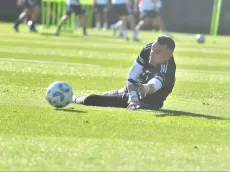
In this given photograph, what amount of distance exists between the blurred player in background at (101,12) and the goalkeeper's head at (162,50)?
2691 cm

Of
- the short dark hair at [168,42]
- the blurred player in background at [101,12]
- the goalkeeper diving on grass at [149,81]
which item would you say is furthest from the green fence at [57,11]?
the short dark hair at [168,42]

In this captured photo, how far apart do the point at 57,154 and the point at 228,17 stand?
3378 cm

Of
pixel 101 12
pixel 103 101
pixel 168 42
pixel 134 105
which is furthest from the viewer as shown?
pixel 101 12

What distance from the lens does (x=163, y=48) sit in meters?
9.75

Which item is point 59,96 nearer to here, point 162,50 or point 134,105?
point 134,105

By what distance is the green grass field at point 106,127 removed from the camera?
21.5ft

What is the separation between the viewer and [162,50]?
9.77 metres

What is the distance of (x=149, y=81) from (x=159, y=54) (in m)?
0.36

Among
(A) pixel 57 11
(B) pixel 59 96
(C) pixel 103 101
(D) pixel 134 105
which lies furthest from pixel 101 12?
(B) pixel 59 96

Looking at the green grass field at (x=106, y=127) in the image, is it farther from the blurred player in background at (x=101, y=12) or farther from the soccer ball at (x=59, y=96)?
the blurred player in background at (x=101, y=12)

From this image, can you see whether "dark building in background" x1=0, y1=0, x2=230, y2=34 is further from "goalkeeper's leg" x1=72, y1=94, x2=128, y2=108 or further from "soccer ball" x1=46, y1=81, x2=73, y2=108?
"soccer ball" x1=46, y1=81, x2=73, y2=108

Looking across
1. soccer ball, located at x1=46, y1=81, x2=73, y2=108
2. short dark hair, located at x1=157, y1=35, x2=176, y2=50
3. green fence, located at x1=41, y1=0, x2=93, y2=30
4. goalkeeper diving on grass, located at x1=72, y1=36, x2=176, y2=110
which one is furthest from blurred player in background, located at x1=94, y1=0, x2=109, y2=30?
soccer ball, located at x1=46, y1=81, x2=73, y2=108

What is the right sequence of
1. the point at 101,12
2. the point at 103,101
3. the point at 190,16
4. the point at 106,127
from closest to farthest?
the point at 106,127, the point at 103,101, the point at 101,12, the point at 190,16

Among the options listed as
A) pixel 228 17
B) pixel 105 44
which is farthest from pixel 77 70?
pixel 228 17
